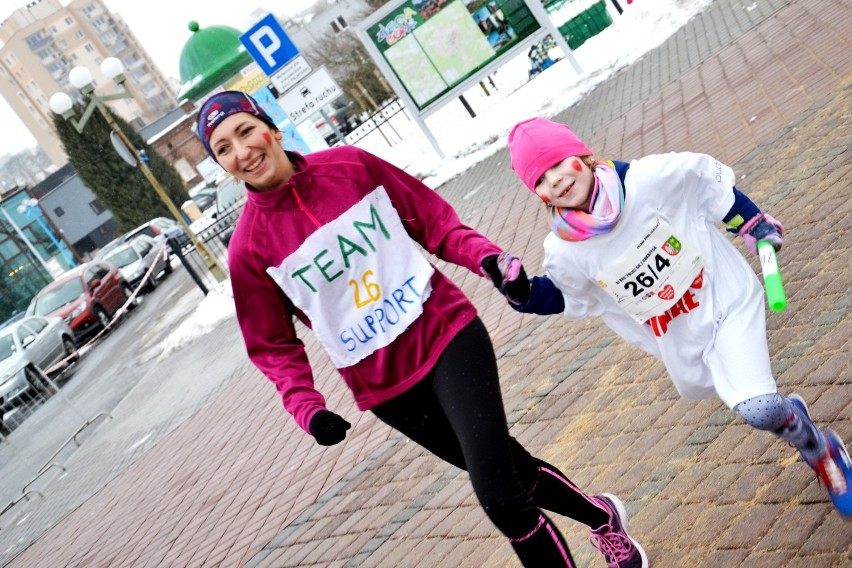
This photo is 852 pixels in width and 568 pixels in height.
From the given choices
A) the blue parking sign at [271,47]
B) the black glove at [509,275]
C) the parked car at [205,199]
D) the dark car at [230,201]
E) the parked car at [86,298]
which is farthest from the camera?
the parked car at [205,199]

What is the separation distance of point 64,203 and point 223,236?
50339 millimetres

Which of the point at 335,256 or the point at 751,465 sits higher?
the point at 335,256

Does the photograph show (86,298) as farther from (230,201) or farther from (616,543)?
(616,543)

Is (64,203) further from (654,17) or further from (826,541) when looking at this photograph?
(826,541)

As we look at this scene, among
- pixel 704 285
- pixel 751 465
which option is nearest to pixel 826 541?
pixel 751 465

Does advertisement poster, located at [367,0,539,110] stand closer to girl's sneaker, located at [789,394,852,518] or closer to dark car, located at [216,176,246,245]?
dark car, located at [216,176,246,245]

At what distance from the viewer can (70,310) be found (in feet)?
74.6

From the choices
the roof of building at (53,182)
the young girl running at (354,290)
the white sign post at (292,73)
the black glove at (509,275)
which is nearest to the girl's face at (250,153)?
the young girl running at (354,290)

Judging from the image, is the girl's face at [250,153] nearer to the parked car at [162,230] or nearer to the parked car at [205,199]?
the parked car at [162,230]

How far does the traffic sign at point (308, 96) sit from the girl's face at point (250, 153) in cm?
1330

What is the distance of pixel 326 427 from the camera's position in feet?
9.26

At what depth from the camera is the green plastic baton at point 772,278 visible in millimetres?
2557

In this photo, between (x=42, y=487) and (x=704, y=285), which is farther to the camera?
(x=42, y=487)

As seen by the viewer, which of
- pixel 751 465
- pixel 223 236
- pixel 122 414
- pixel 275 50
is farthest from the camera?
→ pixel 223 236
